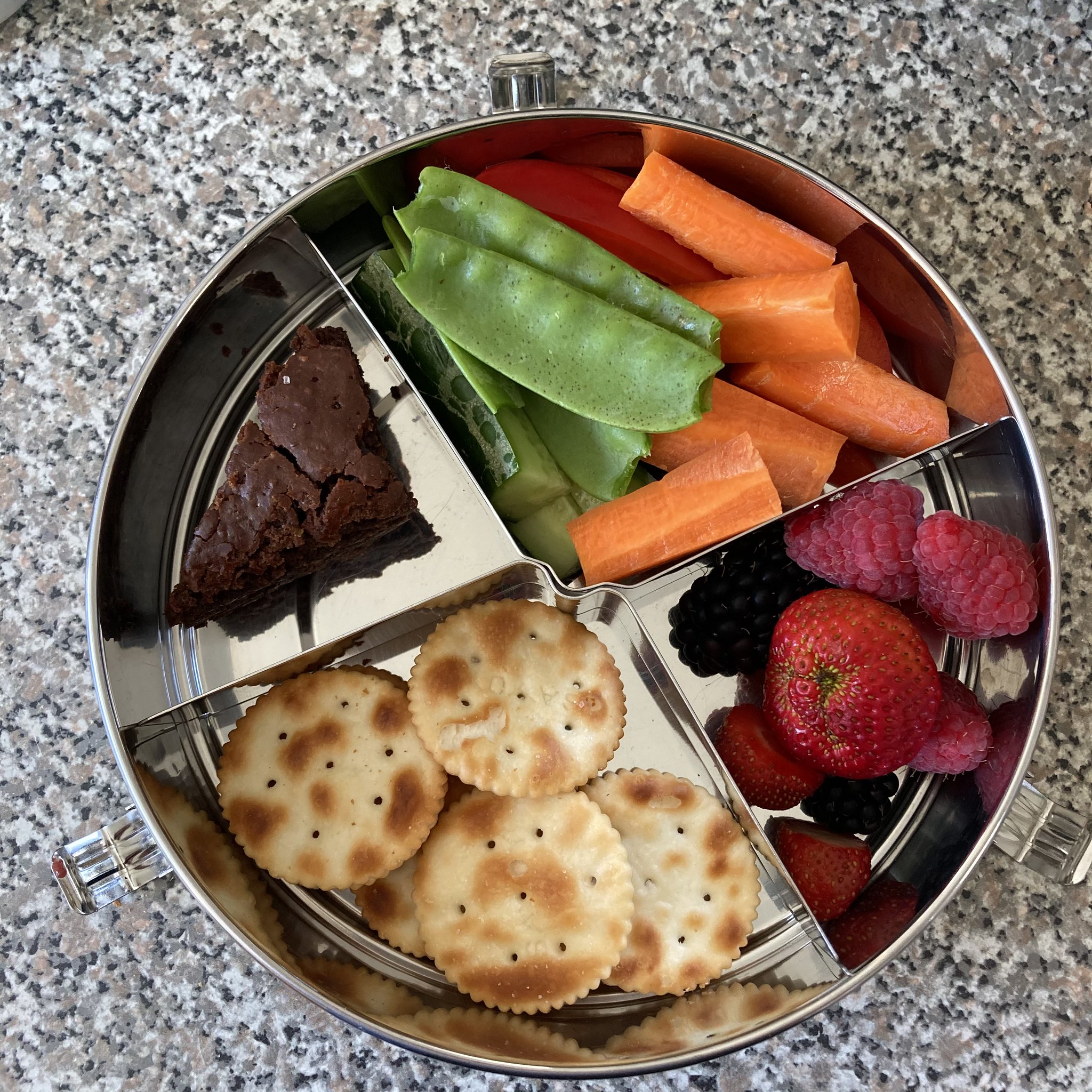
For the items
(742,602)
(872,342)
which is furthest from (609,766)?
(872,342)

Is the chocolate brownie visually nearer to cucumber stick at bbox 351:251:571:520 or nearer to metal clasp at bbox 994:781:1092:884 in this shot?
cucumber stick at bbox 351:251:571:520

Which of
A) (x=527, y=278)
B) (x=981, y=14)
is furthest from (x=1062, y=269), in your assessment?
(x=527, y=278)

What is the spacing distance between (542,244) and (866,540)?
494 mm

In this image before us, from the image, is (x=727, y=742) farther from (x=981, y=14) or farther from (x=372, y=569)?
(x=981, y=14)

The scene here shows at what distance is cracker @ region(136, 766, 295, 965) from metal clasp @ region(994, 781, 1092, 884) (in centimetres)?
84

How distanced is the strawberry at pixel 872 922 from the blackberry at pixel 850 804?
79mm

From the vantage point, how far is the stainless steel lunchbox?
975mm

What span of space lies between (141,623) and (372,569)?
0.94 ft

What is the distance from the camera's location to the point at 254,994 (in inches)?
45.1

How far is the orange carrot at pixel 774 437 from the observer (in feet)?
3.45

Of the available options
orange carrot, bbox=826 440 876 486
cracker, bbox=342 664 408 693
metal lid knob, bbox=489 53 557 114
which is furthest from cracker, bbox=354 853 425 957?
metal lid knob, bbox=489 53 557 114

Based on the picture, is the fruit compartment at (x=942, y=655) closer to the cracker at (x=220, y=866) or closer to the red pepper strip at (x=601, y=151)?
the red pepper strip at (x=601, y=151)

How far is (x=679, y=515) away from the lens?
3.44ft

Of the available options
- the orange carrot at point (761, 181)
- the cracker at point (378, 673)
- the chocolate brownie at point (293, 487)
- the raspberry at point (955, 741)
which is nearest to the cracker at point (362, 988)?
the cracker at point (378, 673)
